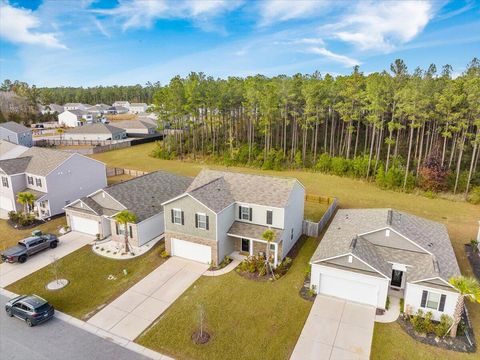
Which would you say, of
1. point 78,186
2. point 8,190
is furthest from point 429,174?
point 8,190

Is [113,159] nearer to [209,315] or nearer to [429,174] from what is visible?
[209,315]

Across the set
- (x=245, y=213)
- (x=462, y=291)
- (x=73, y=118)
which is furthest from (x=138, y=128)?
(x=462, y=291)

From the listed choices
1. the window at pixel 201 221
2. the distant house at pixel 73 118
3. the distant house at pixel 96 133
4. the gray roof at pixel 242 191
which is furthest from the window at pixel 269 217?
the distant house at pixel 73 118

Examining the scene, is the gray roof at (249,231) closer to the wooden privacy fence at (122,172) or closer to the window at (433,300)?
the window at (433,300)

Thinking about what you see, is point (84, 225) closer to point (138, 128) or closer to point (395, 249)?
point (395, 249)

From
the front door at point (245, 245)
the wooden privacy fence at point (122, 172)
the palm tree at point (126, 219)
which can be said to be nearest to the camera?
the palm tree at point (126, 219)

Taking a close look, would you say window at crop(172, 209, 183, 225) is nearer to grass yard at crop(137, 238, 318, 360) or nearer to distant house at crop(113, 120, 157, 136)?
grass yard at crop(137, 238, 318, 360)

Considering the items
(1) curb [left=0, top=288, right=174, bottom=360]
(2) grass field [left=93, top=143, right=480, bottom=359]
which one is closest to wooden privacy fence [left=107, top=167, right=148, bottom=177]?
(2) grass field [left=93, top=143, right=480, bottom=359]
